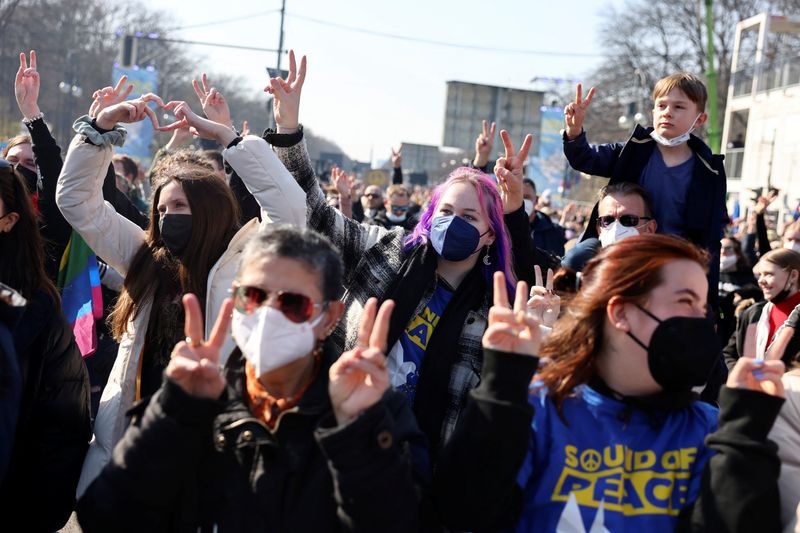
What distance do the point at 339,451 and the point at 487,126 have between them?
362cm

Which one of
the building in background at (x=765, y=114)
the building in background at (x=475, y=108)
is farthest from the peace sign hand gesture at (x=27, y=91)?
the building in background at (x=475, y=108)

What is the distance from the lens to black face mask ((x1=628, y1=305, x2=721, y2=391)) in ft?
8.41

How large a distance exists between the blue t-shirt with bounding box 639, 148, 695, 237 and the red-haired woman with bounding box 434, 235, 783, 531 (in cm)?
173

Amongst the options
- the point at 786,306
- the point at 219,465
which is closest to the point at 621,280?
the point at 219,465

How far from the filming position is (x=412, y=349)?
3.71m

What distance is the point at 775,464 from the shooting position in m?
2.43

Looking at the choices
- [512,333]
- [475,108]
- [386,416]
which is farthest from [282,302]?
[475,108]

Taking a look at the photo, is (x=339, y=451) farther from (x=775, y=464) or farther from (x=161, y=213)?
(x=161, y=213)

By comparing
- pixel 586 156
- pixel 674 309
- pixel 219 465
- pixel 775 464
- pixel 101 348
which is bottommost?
pixel 101 348

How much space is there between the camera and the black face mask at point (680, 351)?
→ 8.41ft

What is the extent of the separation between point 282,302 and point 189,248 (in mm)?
1304

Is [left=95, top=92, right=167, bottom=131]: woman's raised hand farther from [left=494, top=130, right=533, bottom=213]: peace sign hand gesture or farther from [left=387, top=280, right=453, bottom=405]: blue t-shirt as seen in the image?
[left=494, top=130, right=533, bottom=213]: peace sign hand gesture

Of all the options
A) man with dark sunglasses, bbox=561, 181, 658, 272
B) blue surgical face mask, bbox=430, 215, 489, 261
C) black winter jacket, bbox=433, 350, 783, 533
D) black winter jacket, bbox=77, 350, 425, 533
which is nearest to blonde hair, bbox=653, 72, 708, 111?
man with dark sunglasses, bbox=561, 181, 658, 272

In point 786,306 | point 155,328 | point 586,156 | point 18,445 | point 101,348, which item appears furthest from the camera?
point 786,306
